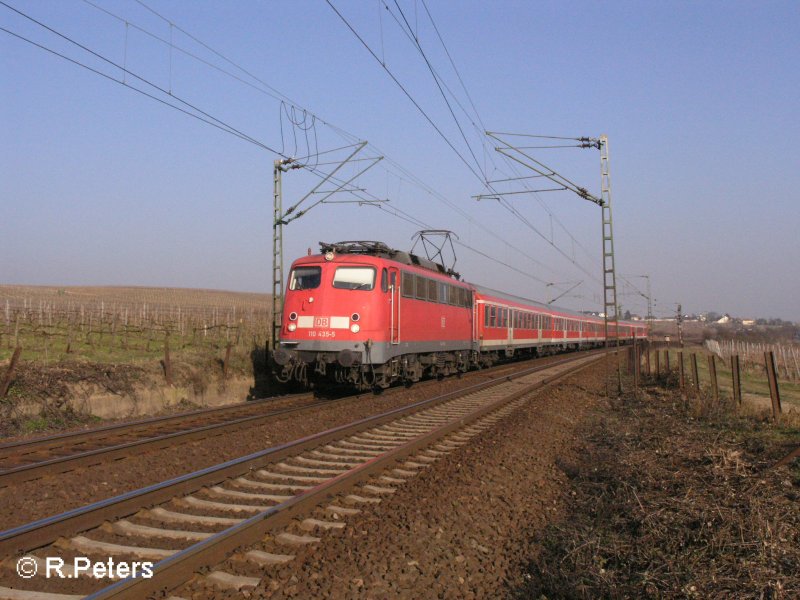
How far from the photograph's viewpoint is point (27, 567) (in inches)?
190

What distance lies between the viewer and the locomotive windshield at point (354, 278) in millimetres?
16094

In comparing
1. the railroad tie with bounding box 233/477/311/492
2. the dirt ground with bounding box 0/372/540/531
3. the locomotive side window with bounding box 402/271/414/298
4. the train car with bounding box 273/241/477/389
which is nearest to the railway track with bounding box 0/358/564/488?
the dirt ground with bounding box 0/372/540/531

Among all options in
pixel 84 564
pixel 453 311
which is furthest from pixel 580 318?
pixel 84 564

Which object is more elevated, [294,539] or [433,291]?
[433,291]

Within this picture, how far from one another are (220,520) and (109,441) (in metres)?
5.32

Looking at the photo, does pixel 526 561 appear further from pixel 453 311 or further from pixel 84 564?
pixel 453 311

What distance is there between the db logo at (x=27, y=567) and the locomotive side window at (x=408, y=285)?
506 inches

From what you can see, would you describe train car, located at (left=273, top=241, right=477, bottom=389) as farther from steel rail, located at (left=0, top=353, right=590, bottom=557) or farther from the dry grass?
the dry grass

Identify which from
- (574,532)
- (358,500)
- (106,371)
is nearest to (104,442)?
(358,500)

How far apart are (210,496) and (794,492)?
607 cm

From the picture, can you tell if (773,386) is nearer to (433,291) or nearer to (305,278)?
(433,291)

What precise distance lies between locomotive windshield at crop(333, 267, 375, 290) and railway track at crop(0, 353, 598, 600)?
6641 millimetres

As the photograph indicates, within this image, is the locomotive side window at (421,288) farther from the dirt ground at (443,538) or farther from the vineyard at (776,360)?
the vineyard at (776,360)

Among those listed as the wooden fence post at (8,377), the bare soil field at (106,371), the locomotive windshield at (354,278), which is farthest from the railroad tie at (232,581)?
the locomotive windshield at (354,278)
